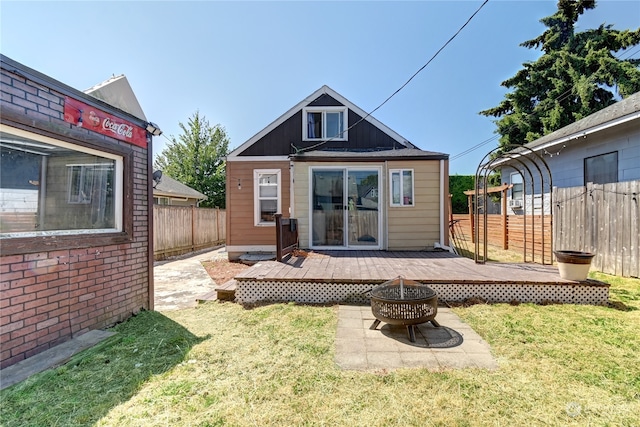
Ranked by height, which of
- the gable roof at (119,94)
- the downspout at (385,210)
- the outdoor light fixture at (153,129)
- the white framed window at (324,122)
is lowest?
the downspout at (385,210)

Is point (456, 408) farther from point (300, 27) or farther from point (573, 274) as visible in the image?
point (300, 27)

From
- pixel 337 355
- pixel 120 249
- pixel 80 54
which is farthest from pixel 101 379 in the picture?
pixel 80 54

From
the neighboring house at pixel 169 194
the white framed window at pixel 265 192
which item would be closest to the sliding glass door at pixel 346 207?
the white framed window at pixel 265 192

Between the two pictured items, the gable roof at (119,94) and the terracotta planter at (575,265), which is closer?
the gable roof at (119,94)

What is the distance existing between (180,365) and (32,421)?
959mm

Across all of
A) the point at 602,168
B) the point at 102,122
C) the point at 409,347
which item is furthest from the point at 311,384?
the point at 602,168

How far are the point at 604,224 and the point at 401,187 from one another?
4226 millimetres

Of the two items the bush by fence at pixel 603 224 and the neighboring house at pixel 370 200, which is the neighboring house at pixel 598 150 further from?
the neighboring house at pixel 370 200

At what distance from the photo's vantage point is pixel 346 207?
24.7 feet

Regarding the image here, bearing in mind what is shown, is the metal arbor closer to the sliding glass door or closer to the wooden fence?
the wooden fence

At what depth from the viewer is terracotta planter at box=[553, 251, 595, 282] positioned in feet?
13.5

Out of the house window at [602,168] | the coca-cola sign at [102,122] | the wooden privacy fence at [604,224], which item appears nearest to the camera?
the coca-cola sign at [102,122]

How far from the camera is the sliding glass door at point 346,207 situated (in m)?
7.56

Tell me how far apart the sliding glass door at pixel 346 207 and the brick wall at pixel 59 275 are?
14.7ft
